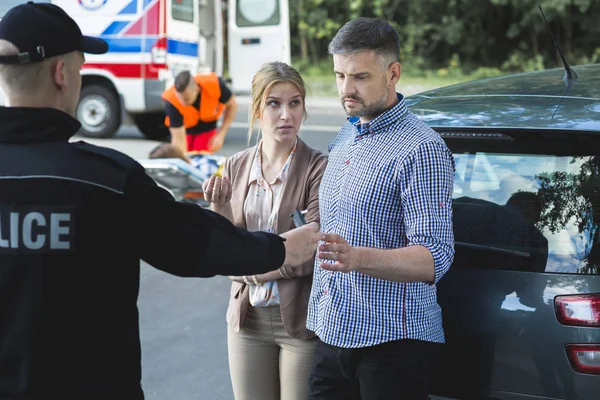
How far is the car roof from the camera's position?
2775 millimetres

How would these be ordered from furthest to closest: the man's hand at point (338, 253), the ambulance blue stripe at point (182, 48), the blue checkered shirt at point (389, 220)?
the ambulance blue stripe at point (182, 48) → the blue checkered shirt at point (389, 220) → the man's hand at point (338, 253)

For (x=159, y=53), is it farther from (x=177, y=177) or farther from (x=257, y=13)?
(x=177, y=177)

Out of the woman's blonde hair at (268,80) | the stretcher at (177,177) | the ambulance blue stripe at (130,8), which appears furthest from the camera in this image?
the ambulance blue stripe at (130,8)

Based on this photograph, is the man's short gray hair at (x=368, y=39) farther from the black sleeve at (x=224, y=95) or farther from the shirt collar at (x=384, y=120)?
the black sleeve at (x=224, y=95)

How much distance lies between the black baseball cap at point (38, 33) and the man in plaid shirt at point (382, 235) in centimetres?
87

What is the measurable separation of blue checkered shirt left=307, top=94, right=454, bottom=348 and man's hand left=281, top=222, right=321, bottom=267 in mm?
175

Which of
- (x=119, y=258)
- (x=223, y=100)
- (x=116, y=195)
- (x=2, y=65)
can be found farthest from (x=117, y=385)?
(x=223, y=100)

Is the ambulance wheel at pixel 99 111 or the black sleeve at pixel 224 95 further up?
the black sleeve at pixel 224 95

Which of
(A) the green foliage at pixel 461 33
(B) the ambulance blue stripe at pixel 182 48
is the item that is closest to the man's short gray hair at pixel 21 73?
(B) the ambulance blue stripe at pixel 182 48

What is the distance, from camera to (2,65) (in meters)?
1.97

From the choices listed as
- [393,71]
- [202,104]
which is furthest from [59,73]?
[202,104]

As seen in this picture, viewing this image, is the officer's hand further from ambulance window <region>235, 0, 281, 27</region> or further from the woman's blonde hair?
ambulance window <region>235, 0, 281, 27</region>

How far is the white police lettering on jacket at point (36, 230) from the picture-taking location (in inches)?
74.0

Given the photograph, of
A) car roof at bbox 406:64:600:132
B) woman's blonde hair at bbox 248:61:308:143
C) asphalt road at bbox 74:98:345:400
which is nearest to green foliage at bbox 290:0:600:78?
asphalt road at bbox 74:98:345:400
